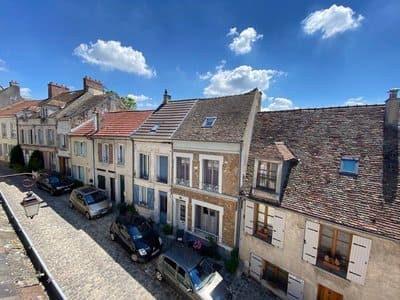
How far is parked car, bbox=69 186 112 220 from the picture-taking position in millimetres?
14680

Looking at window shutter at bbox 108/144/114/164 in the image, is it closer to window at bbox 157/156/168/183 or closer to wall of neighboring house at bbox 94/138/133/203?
wall of neighboring house at bbox 94/138/133/203

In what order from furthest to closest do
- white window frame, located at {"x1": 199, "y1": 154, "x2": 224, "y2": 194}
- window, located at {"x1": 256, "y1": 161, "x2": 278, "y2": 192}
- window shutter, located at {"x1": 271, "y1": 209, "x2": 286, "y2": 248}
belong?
white window frame, located at {"x1": 199, "y1": 154, "x2": 224, "y2": 194} → window, located at {"x1": 256, "y1": 161, "x2": 278, "y2": 192} → window shutter, located at {"x1": 271, "y1": 209, "x2": 286, "y2": 248}

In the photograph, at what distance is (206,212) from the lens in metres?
12.1

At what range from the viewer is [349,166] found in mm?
8328

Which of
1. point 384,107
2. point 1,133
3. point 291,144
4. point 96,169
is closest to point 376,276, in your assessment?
point 291,144

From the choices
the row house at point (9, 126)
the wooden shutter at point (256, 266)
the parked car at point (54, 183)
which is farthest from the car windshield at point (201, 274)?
the row house at point (9, 126)

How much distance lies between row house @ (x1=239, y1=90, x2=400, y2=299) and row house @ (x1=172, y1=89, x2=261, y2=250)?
2.82 feet

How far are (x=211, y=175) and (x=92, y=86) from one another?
839 inches

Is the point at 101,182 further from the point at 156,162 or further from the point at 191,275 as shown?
Answer: the point at 191,275

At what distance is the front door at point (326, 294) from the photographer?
25.0 feet

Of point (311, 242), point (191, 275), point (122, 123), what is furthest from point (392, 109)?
point (122, 123)

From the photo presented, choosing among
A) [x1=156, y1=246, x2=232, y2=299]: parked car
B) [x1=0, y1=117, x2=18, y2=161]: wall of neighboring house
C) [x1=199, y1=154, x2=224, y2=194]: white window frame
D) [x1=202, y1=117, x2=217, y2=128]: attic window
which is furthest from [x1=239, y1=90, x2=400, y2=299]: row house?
[x1=0, y1=117, x2=18, y2=161]: wall of neighboring house

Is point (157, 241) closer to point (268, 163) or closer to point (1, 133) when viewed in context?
point (268, 163)

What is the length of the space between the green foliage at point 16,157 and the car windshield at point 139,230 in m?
24.4
